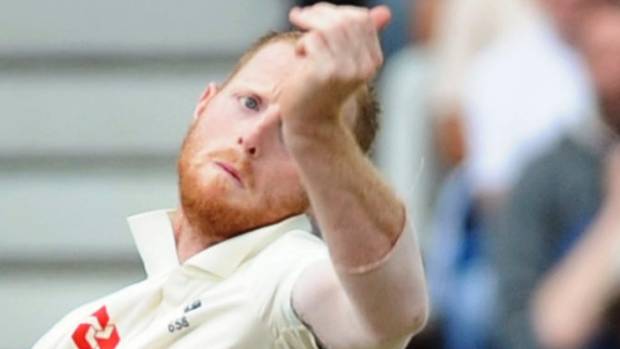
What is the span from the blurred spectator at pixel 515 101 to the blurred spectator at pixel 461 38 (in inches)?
0.7

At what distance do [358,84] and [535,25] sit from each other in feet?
7.67

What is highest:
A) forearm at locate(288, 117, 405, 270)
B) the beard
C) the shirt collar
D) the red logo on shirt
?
forearm at locate(288, 117, 405, 270)

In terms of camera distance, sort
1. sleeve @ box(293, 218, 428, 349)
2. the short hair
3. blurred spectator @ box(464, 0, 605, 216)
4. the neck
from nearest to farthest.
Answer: sleeve @ box(293, 218, 428, 349) < the short hair < the neck < blurred spectator @ box(464, 0, 605, 216)

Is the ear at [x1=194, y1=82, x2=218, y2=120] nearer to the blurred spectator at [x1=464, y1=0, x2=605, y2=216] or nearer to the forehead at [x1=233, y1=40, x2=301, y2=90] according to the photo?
the forehead at [x1=233, y1=40, x2=301, y2=90]

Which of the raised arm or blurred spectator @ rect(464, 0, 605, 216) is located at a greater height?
the raised arm

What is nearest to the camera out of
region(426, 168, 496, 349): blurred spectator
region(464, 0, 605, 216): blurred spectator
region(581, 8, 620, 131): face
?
region(581, 8, 620, 131): face

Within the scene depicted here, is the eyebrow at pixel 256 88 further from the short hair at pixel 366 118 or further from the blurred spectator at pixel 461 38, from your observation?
the blurred spectator at pixel 461 38

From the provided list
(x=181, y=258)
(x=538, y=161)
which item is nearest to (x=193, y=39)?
(x=538, y=161)

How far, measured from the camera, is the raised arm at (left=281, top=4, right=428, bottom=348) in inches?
85.7

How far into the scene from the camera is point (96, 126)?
5.12 m

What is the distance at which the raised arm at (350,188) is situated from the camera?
7.14 feet

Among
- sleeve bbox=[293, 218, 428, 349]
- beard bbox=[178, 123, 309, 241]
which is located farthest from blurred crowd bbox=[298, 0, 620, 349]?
sleeve bbox=[293, 218, 428, 349]

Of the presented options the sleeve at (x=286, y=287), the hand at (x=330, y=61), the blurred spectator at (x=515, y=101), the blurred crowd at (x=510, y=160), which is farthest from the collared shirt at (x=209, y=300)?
the blurred spectator at (x=515, y=101)

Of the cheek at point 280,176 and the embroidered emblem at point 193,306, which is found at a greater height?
the cheek at point 280,176
